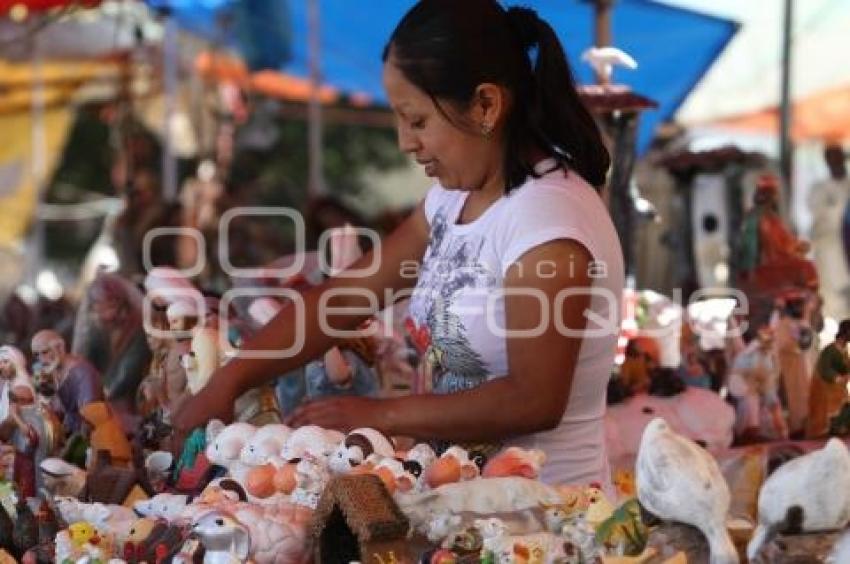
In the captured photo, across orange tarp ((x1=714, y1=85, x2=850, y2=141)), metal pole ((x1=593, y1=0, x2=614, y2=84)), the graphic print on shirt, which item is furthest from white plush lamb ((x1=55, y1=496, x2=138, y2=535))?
orange tarp ((x1=714, y1=85, x2=850, y2=141))

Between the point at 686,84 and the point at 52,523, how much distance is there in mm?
3551

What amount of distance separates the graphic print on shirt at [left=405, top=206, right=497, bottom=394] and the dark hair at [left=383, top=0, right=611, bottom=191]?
3.9 inches

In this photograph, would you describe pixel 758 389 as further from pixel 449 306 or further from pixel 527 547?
pixel 527 547

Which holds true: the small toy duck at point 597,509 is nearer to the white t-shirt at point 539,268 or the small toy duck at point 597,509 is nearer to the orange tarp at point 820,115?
the white t-shirt at point 539,268

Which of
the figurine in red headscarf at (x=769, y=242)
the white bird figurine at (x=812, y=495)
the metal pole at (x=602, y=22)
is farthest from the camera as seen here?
the metal pole at (x=602, y=22)

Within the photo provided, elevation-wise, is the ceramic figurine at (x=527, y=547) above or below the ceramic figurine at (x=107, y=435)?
below

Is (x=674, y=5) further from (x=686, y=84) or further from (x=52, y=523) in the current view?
(x=52, y=523)

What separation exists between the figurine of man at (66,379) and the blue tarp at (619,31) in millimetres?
1620

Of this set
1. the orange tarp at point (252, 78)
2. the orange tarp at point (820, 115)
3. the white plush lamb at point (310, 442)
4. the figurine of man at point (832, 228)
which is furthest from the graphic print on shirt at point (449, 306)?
the orange tarp at point (252, 78)

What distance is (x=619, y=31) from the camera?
491 centimetres

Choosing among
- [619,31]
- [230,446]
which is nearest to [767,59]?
[619,31]

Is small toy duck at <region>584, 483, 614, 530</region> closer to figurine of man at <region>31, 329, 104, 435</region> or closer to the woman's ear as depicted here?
the woman's ear

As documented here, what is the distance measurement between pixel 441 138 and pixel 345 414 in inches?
12.6

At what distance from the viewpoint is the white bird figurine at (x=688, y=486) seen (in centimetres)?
133
